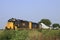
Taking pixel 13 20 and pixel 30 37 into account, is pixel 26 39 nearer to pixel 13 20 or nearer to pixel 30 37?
pixel 30 37

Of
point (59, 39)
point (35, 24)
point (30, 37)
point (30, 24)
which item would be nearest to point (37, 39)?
point (30, 37)

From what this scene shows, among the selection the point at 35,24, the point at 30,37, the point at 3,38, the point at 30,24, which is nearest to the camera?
the point at 3,38

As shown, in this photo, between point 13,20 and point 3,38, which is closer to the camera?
point 3,38

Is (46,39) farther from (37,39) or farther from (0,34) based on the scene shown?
(0,34)

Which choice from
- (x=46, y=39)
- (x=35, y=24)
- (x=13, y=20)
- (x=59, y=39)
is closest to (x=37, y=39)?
(x=46, y=39)

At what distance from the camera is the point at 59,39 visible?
1720cm

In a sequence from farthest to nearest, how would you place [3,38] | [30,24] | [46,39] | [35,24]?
1. [35,24]
2. [30,24]
3. [46,39]
4. [3,38]

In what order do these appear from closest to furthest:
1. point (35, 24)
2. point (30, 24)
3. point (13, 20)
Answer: point (13, 20) < point (30, 24) < point (35, 24)

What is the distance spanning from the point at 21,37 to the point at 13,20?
15.8 metres

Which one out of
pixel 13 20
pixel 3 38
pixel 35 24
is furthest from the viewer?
pixel 35 24

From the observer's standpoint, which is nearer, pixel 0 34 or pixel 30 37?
pixel 0 34

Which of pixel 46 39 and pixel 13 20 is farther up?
pixel 13 20

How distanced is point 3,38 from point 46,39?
406cm

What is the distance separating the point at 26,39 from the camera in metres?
14.8
